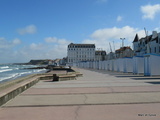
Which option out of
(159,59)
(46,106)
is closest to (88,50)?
(159,59)

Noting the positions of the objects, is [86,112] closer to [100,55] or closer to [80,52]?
[100,55]

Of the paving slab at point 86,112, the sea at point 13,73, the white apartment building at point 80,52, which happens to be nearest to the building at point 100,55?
the white apartment building at point 80,52

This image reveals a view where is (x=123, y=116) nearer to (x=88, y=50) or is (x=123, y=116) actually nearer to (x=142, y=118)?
(x=142, y=118)

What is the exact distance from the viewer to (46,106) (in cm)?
697

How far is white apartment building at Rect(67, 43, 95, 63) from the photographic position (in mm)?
168625

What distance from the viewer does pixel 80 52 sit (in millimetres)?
170625

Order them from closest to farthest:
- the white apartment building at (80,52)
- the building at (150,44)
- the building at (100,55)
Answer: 1. the building at (150,44)
2. the building at (100,55)
3. the white apartment building at (80,52)

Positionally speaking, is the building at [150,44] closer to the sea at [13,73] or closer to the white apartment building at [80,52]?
the sea at [13,73]

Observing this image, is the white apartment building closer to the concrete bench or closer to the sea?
the sea

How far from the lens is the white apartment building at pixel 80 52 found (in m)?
169

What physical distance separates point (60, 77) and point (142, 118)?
13.2 metres

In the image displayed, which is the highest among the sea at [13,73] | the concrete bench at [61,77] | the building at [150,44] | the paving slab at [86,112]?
the building at [150,44]

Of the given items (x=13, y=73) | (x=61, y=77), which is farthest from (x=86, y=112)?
(x=13, y=73)

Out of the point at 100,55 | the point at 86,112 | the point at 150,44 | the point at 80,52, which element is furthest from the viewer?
the point at 80,52
